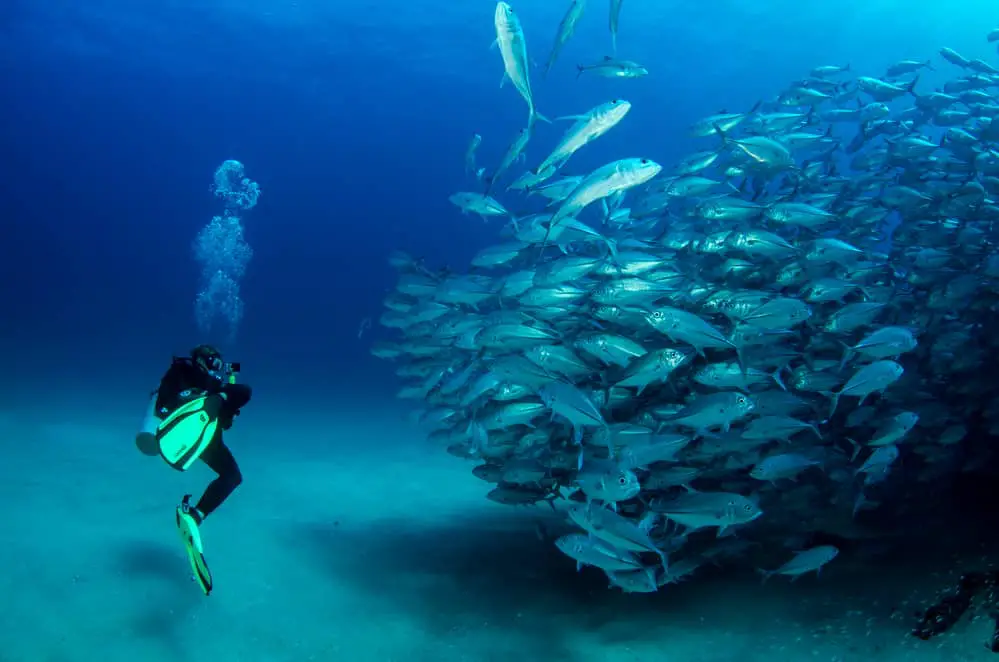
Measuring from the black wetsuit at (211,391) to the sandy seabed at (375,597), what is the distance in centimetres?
150

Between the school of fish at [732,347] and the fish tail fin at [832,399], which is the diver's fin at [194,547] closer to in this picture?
the school of fish at [732,347]

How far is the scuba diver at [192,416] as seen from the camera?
4.26 meters

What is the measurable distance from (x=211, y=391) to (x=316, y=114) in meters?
38.7

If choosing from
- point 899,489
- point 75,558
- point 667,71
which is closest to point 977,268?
point 899,489

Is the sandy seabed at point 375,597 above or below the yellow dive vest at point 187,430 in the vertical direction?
below

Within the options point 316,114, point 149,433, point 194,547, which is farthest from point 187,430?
point 316,114

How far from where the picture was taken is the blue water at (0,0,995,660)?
26.1 m

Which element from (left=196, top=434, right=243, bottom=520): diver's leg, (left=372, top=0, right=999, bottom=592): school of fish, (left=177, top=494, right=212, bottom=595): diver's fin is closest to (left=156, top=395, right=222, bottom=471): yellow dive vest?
(left=177, top=494, right=212, bottom=595): diver's fin

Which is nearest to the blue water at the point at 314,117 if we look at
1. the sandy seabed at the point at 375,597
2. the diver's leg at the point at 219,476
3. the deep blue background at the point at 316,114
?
the deep blue background at the point at 316,114

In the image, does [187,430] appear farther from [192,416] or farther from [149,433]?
[149,433]

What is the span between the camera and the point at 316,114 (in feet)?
129

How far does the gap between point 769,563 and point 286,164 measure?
5074cm

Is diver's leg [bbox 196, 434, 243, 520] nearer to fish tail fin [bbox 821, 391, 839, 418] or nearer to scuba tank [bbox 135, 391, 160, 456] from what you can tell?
scuba tank [bbox 135, 391, 160, 456]

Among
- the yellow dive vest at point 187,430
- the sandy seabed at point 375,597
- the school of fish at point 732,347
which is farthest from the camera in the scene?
the sandy seabed at point 375,597
